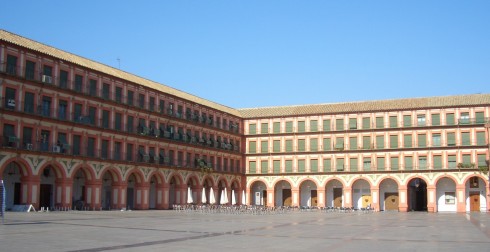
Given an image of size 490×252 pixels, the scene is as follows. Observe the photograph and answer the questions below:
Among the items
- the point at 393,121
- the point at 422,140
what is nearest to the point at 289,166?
the point at 393,121

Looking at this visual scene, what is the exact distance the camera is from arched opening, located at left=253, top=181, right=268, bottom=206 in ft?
277

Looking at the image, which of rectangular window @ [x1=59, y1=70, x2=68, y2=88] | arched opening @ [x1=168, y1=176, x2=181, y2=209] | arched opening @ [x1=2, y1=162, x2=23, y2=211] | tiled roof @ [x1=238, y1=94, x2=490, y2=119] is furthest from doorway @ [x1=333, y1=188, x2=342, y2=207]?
arched opening @ [x1=2, y1=162, x2=23, y2=211]

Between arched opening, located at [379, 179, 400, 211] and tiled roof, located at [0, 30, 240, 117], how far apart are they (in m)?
26.2

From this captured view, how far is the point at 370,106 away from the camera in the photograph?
255ft

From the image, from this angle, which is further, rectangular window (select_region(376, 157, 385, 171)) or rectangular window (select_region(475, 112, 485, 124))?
rectangular window (select_region(376, 157, 385, 171))

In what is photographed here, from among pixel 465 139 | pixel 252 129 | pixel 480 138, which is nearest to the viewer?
pixel 480 138

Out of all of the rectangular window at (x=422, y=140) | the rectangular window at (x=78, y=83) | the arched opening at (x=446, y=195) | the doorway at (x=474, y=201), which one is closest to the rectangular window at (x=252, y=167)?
the rectangular window at (x=422, y=140)

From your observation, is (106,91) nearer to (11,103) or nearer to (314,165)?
(11,103)

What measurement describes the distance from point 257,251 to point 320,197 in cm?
6193

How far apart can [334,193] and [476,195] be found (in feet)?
63.7

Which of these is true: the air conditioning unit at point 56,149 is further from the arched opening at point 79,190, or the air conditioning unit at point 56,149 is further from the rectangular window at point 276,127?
the rectangular window at point 276,127

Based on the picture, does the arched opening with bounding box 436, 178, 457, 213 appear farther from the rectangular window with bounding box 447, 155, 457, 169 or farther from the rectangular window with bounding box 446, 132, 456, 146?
the rectangular window with bounding box 446, 132, 456, 146

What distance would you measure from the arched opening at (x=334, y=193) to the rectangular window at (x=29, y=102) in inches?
1788

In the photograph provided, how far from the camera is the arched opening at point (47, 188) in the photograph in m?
51.9
